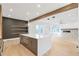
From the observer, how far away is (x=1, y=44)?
7.54 ft

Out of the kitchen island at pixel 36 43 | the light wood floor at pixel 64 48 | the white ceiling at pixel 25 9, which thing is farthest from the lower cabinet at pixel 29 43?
the white ceiling at pixel 25 9

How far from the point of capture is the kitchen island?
2.25m

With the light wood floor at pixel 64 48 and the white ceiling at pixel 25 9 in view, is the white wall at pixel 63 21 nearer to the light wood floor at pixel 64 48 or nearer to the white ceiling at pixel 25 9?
the white ceiling at pixel 25 9

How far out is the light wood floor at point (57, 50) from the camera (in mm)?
2246

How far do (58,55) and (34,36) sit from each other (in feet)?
1.91

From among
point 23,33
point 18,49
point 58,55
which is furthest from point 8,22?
point 58,55

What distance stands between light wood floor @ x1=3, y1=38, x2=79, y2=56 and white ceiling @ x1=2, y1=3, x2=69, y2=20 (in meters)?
0.60

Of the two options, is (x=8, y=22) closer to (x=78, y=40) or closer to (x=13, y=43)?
(x=13, y=43)

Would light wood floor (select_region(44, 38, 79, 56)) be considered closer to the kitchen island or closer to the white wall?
the kitchen island

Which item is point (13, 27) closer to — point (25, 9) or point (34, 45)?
point (25, 9)


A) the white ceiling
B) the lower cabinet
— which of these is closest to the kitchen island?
the lower cabinet

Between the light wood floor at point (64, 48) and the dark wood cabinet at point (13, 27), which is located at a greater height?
the dark wood cabinet at point (13, 27)

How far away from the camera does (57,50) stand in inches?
89.4

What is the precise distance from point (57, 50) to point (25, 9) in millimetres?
1006
